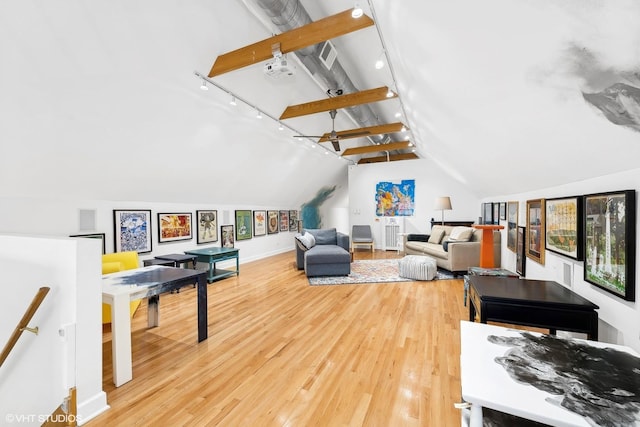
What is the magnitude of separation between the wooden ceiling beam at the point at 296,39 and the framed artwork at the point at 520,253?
3.11 meters

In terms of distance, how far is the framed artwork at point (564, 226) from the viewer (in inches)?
76.1

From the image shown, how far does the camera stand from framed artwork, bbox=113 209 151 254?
13.2ft

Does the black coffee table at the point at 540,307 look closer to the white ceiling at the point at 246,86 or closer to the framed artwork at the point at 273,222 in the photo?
the white ceiling at the point at 246,86

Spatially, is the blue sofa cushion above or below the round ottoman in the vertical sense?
above

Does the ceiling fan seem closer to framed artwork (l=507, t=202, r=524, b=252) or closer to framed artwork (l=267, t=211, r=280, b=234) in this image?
framed artwork (l=507, t=202, r=524, b=252)

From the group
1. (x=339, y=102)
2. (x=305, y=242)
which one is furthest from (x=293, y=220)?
(x=339, y=102)

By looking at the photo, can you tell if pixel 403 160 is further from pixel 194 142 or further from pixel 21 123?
pixel 21 123

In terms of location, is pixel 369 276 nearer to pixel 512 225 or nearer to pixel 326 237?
→ pixel 326 237

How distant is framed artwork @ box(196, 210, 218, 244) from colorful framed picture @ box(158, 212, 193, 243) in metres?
0.21

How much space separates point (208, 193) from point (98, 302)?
370 cm

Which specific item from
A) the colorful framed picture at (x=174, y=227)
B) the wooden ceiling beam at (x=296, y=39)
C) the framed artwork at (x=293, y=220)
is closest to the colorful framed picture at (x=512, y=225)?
the wooden ceiling beam at (x=296, y=39)

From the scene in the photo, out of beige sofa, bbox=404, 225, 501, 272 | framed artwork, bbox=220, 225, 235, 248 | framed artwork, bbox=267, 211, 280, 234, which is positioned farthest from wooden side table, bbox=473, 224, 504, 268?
framed artwork, bbox=267, 211, 280, 234

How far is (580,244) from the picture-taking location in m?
1.91

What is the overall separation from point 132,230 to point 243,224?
8.31ft
